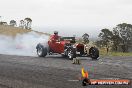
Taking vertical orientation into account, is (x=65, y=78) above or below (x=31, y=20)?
below

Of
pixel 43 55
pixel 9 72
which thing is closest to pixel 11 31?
pixel 43 55

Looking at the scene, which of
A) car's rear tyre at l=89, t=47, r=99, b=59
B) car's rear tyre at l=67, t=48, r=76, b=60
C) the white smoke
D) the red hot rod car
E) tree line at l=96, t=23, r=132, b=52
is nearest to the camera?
car's rear tyre at l=67, t=48, r=76, b=60

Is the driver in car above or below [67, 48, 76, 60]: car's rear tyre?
above

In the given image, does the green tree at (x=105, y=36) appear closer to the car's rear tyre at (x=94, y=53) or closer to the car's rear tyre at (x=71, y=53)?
the car's rear tyre at (x=94, y=53)

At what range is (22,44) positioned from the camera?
32.2m

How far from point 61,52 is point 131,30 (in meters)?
54.7

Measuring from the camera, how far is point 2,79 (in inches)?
526

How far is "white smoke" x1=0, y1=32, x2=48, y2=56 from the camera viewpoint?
1196 inches

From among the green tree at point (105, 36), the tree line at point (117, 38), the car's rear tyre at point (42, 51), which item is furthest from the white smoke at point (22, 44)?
the green tree at point (105, 36)

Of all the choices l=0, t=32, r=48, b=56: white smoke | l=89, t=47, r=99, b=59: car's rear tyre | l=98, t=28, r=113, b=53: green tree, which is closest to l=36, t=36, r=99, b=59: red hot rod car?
l=89, t=47, r=99, b=59: car's rear tyre

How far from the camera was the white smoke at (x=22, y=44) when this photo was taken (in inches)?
1196

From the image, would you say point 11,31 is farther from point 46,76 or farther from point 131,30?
point 46,76

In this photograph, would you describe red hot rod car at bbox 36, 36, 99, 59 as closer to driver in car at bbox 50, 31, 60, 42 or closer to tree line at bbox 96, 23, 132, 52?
driver in car at bbox 50, 31, 60, 42

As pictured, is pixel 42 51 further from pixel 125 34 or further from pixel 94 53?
pixel 125 34
